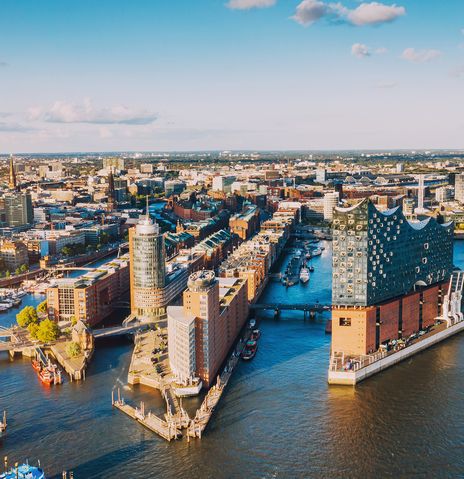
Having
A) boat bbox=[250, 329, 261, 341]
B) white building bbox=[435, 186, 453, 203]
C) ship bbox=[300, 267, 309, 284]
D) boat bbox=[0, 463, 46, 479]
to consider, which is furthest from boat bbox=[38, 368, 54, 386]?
white building bbox=[435, 186, 453, 203]

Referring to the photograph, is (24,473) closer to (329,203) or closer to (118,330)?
(118,330)

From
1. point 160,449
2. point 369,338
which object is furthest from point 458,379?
point 160,449

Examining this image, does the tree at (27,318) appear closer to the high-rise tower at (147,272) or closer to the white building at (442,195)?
the high-rise tower at (147,272)

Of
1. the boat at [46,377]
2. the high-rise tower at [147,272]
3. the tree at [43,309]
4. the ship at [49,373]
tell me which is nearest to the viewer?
the boat at [46,377]

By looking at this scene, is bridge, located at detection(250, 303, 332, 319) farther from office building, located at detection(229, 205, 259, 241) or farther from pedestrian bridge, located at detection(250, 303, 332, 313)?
office building, located at detection(229, 205, 259, 241)

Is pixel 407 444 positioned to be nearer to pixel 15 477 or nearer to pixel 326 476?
pixel 326 476

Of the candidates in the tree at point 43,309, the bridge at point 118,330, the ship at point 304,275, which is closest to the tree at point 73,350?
the bridge at point 118,330

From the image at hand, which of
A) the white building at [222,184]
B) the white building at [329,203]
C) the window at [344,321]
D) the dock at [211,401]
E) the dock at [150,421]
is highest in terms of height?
the white building at [222,184]
